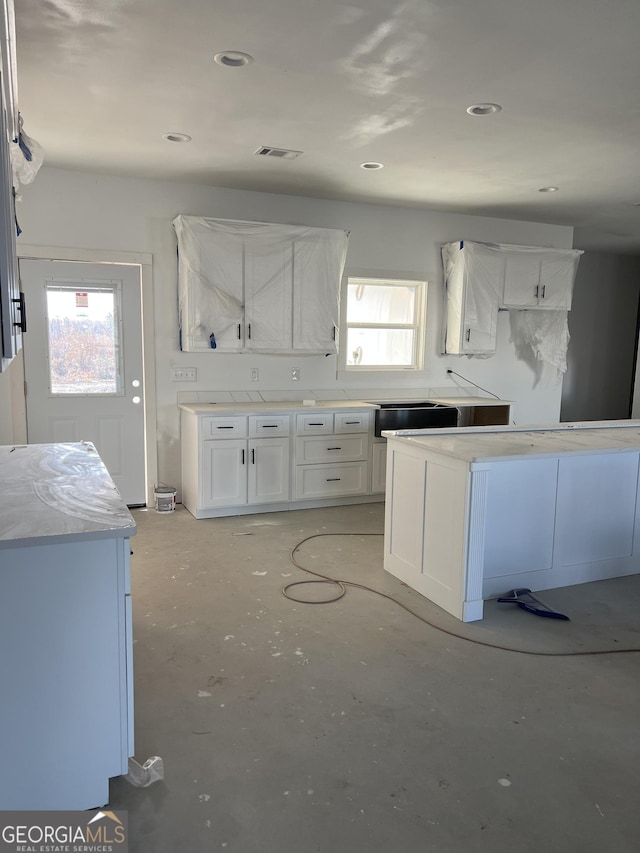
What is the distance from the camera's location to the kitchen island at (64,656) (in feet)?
5.42

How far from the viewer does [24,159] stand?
262 cm

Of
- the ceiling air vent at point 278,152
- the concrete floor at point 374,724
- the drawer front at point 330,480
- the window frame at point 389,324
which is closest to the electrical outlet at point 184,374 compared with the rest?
the drawer front at point 330,480

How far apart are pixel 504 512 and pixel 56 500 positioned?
86.6 inches

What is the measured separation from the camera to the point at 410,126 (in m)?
3.54

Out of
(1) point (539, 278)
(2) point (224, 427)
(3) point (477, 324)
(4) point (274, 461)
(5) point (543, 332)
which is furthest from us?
(5) point (543, 332)

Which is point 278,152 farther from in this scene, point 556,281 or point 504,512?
point 556,281

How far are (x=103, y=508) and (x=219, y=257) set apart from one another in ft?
10.8

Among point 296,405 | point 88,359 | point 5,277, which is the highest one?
point 5,277

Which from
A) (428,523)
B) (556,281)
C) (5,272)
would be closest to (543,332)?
(556,281)

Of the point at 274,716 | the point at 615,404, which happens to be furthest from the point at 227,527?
the point at 615,404

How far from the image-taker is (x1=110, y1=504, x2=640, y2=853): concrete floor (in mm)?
1741

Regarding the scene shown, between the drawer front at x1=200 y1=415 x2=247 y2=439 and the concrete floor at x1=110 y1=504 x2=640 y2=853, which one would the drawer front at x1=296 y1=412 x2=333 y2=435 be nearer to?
the drawer front at x1=200 y1=415 x2=247 y2=439

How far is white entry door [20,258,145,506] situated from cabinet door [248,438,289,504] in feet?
3.12

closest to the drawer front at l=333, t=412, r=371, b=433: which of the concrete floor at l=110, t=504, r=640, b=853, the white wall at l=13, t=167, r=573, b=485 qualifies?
the white wall at l=13, t=167, r=573, b=485
